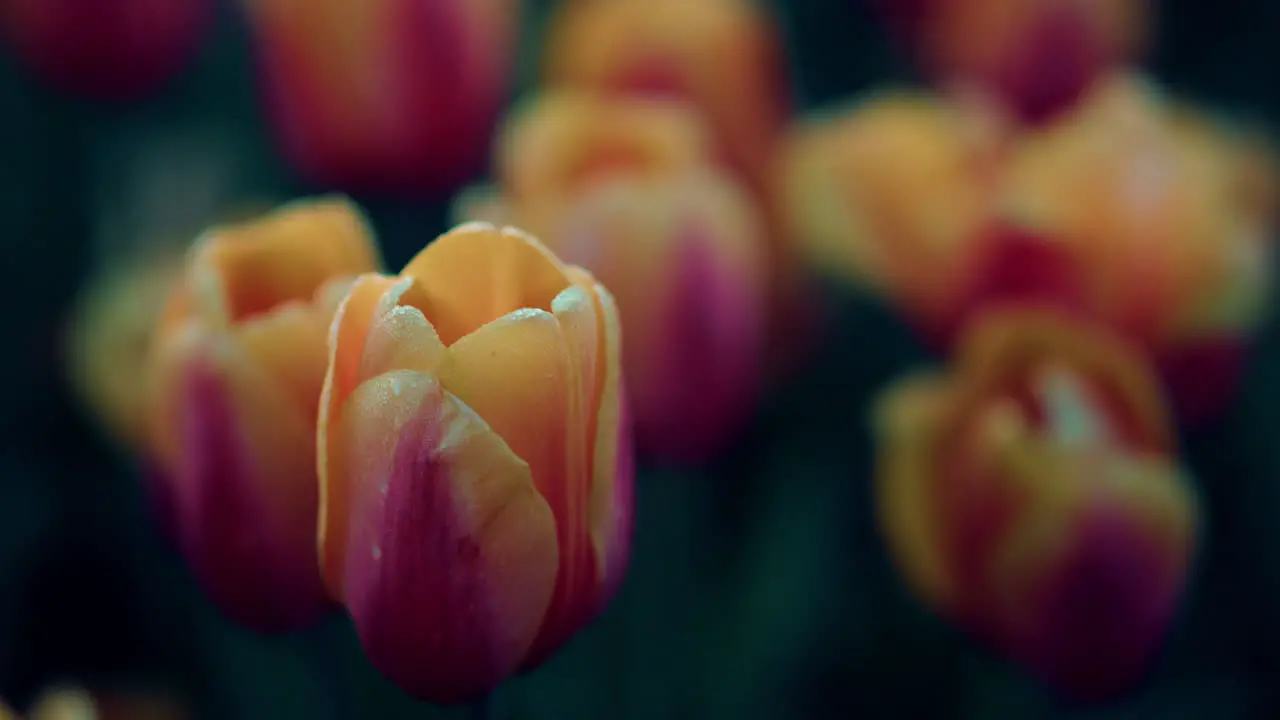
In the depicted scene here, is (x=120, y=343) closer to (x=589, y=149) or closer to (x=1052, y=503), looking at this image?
(x=589, y=149)

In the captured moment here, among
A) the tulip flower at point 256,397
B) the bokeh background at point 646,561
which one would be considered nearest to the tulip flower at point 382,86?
the bokeh background at point 646,561

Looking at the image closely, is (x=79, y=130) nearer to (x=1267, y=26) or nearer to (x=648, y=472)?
(x=648, y=472)

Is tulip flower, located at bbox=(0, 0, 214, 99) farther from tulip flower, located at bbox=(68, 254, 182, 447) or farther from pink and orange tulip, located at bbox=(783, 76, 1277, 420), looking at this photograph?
pink and orange tulip, located at bbox=(783, 76, 1277, 420)

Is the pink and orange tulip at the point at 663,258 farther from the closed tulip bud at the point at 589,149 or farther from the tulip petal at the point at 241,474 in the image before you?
the tulip petal at the point at 241,474

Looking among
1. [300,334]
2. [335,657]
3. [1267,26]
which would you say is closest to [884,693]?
[335,657]

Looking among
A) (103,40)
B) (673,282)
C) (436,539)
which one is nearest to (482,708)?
(436,539)
